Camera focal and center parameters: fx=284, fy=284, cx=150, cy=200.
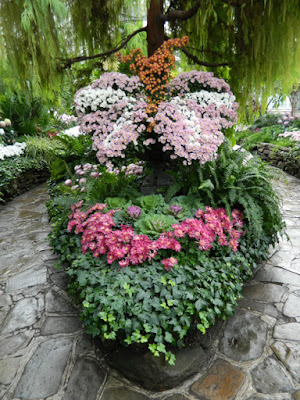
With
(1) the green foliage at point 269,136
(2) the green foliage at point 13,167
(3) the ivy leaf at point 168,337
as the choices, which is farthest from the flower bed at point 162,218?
(1) the green foliage at point 269,136

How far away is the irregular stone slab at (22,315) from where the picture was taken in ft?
7.55

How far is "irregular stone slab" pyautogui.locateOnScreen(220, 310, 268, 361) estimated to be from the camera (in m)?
1.99

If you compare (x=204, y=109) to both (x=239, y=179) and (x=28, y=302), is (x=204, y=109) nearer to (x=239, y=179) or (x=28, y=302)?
(x=239, y=179)

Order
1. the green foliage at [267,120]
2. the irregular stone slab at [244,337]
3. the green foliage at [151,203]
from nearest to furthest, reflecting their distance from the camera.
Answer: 1. the irregular stone slab at [244,337]
2. the green foliage at [151,203]
3. the green foliage at [267,120]

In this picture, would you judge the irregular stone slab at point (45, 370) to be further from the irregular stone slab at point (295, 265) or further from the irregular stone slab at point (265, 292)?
the irregular stone slab at point (295, 265)

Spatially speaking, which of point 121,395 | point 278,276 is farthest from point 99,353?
point 278,276

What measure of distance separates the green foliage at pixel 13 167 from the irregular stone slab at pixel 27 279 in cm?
216

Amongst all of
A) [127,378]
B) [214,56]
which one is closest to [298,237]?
[214,56]

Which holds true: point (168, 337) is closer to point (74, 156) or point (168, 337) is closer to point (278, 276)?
point (278, 276)

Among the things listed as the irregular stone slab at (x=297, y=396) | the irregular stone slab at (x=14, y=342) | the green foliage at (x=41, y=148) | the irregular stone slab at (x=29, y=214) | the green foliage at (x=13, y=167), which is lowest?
the irregular stone slab at (x=297, y=396)

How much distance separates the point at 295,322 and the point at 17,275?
8.75 feet

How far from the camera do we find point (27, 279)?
292cm

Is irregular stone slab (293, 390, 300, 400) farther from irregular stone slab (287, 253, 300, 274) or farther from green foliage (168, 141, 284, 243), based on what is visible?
irregular stone slab (287, 253, 300, 274)

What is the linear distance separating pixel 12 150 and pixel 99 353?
506 centimetres
